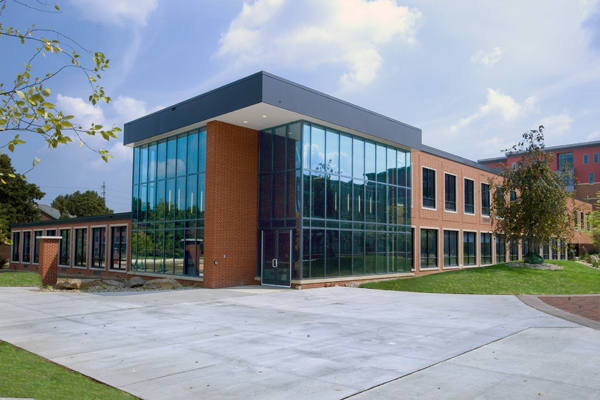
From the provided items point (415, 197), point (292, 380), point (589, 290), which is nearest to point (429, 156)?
point (415, 197)

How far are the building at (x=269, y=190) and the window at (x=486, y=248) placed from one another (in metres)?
11.4

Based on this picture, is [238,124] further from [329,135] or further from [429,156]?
[429,156]

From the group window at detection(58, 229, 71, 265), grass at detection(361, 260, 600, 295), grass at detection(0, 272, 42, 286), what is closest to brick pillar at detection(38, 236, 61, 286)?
grass at detection(0, 272, 42, 286)

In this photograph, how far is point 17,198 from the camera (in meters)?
49.7

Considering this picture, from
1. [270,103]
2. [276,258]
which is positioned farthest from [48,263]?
[270,103]

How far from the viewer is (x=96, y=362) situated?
7301mm

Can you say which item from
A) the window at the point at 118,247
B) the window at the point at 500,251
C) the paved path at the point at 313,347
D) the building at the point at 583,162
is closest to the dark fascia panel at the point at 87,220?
the window at the point at 118,247

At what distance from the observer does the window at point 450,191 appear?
3000 centimetres

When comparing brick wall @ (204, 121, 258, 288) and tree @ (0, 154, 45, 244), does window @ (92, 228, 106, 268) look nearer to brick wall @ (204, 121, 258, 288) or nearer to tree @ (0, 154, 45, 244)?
brick wall @ (204, 121, 258, 288)

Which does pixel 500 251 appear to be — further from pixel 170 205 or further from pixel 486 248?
pixel 170 205

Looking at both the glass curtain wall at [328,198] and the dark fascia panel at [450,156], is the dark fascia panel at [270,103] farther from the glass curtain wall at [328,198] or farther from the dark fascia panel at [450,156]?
the dark fascia panel at [450,156]

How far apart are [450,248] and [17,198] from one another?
1764 inches

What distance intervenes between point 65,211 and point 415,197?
75913mm

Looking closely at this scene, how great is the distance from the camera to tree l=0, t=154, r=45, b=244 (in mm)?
47250
